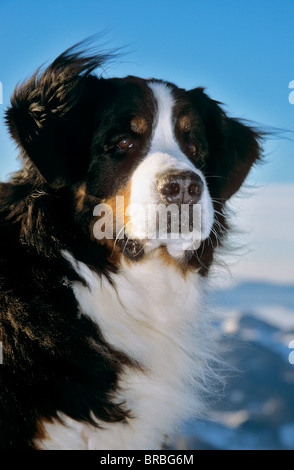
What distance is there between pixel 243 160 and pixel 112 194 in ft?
3.81

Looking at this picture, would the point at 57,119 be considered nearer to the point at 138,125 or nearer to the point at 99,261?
the point at 138,125

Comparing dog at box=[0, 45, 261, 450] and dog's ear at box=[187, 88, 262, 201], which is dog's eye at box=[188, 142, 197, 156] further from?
dog's ear at box=[187, 88, 262, 201]

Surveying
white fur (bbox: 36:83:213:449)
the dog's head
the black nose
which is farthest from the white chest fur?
the black nose

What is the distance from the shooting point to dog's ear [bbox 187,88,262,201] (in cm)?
357

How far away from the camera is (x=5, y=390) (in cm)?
282

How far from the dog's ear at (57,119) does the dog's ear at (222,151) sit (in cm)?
74

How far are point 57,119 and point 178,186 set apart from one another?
2.79ft

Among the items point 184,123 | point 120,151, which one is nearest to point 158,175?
point 120,151

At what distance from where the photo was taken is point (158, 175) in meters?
2.88

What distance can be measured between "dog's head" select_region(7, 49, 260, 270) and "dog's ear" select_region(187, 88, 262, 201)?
14cm

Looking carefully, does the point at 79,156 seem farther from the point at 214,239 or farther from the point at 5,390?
the point at 5,390
